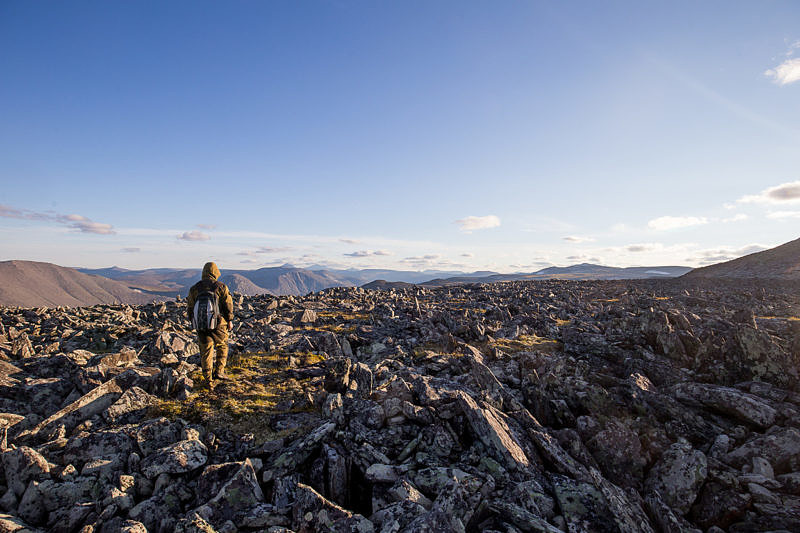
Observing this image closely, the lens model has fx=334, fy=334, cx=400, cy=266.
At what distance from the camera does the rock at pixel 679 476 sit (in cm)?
671

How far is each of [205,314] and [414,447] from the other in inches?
333

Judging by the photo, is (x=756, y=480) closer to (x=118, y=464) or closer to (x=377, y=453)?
(x=377, y=453)

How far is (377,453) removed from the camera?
295 inches

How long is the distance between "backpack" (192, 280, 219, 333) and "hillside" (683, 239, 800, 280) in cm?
8734

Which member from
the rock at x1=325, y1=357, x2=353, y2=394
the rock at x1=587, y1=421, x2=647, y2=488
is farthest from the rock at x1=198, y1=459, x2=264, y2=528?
the rock at x1=587, y1=421, x2=647, y2=488

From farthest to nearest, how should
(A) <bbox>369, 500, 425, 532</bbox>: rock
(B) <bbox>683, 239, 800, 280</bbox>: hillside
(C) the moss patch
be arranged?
(B) <bbox>683, 239, 800, 280</bbox>: hillside, (C) the moss patch, (A) <bbox>369, 500, 425, 532</bbox>: rock

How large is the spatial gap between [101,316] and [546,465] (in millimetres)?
30533

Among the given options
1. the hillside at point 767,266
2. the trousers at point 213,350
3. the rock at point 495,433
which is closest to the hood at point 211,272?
the trousers at point 213,350

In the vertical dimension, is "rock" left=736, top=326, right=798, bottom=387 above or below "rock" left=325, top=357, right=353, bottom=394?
above

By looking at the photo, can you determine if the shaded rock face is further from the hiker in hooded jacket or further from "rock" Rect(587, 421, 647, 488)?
the hiker in hooded jacket

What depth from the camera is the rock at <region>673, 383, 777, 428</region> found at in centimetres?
861

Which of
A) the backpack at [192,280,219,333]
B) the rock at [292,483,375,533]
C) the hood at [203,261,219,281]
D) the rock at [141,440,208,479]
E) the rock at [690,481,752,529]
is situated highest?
the hood at [203,261,219,281]

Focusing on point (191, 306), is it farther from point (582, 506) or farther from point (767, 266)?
point (767, 266)

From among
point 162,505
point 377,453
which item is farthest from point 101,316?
point 377,453
